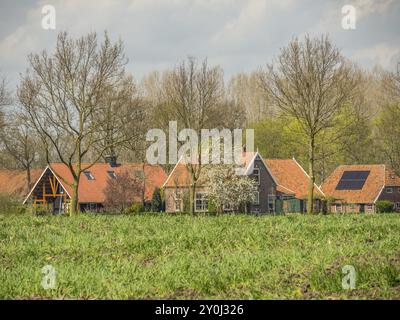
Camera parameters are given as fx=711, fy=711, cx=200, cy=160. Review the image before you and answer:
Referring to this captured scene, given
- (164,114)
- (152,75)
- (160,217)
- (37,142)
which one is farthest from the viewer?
(152,75)

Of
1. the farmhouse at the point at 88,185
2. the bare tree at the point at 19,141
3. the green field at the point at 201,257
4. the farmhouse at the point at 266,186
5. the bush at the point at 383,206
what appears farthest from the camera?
the farmhouse at the point at 88,185

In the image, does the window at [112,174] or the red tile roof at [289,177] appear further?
the red tile roof at [289,177]

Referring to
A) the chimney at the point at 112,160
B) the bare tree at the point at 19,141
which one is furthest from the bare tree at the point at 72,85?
the chimney at the point at 112,160

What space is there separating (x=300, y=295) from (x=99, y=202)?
60126 millimetres

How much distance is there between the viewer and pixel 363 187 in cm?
7362

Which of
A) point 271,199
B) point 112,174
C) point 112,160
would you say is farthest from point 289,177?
point 112,160

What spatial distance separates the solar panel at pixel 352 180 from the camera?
72.9 meters

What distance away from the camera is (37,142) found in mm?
78688

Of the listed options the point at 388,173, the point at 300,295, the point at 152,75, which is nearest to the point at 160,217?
the point at 300,295

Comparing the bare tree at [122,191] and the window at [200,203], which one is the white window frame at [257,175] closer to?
the window at [200,203]

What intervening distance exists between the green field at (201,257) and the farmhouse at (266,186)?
1657 inches

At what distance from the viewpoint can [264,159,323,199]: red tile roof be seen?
7238 cm

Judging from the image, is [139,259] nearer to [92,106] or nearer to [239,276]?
[239,276]
